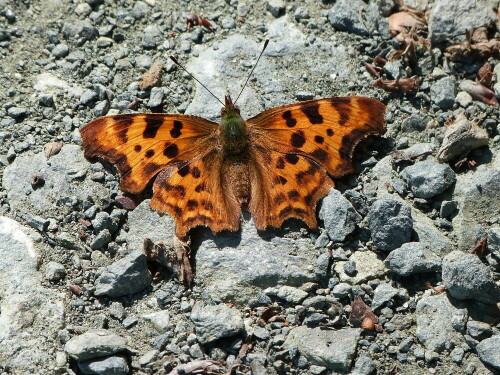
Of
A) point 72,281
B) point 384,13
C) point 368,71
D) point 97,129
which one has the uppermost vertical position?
point 384,13

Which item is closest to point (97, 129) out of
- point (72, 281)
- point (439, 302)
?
point (72, 281)

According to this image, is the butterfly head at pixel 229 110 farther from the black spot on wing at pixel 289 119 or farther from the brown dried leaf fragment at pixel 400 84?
the brown dried leaf fragment at pixel 400 84

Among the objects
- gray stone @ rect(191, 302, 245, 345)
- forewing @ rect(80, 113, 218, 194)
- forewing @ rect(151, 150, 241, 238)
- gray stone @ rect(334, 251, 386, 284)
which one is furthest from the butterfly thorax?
gray stone @ rect(191, 302, 245, 345)

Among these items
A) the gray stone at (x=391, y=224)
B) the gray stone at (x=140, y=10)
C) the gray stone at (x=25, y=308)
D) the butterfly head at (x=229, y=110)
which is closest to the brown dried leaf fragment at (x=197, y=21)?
the gray stone at (x=140, y=10)

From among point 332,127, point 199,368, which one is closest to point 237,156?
point 332,127

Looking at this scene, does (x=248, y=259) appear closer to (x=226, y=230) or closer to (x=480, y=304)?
(x=226, y=230)

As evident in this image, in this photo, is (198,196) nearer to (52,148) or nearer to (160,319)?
(160,319)
